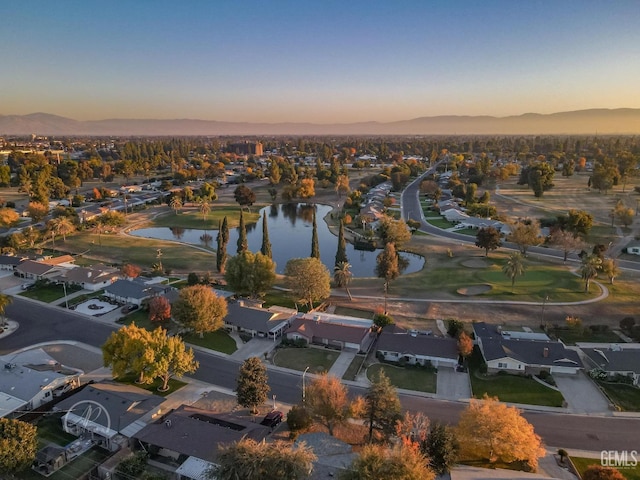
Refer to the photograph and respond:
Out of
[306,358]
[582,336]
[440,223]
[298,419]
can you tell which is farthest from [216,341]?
[440,223]

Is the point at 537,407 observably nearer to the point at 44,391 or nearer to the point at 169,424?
the point at 169,424

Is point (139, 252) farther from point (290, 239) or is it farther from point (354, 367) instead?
point (354, 367)

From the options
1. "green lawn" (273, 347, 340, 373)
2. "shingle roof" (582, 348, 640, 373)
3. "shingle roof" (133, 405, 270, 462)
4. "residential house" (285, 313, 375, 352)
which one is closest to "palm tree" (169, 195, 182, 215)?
"residential house" (285, 313, 375, 352)

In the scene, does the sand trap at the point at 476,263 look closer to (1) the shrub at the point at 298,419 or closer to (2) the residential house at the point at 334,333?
(2) the residential house at the point at 334,333

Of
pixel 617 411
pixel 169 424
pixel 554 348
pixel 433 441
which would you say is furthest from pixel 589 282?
pixel 169 424

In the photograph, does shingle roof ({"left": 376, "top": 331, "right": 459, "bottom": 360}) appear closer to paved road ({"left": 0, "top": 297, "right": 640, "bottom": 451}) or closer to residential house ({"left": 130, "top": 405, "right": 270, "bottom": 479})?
paved road ({"left": 0, "top": 297, "right": 640, "bottom": 451})

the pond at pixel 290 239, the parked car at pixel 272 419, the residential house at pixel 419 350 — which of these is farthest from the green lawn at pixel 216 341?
the pond at pixel 290 239
